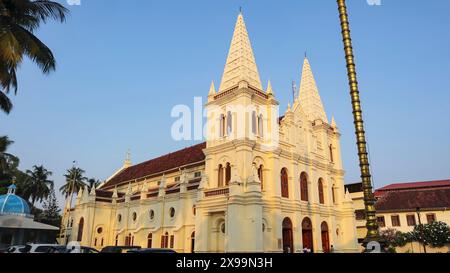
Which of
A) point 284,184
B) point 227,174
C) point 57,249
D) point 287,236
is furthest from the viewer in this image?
point 284,184

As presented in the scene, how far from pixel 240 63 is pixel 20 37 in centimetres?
1770

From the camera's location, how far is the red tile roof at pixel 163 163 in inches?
1404

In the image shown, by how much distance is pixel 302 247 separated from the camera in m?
27.5

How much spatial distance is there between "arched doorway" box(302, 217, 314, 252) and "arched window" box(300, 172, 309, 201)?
1998mm

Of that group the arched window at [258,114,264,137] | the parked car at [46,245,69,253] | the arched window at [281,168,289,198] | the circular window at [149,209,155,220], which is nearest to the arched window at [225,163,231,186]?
the arched window at [258,114,264,137]

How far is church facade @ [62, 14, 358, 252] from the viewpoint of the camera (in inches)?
975

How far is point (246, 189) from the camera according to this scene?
79.4 feet

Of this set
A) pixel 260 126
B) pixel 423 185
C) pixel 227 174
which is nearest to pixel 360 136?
pixel 227 174

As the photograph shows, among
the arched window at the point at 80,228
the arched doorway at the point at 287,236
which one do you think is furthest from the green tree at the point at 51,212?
the arched doorway at the point at 287,236

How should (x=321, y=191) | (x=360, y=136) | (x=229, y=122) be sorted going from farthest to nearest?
(x=321, y=191) → (x=229, y=122) → (x=360, y=136)

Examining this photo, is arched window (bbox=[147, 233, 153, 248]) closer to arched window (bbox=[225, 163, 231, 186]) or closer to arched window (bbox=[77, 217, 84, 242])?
arched window (bbox=[77, 217, 84, 242])

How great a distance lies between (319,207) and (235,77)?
14.5 meters

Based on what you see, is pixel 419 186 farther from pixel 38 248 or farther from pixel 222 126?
pixel 38 248

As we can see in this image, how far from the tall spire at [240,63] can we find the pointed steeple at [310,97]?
29.4 feet
